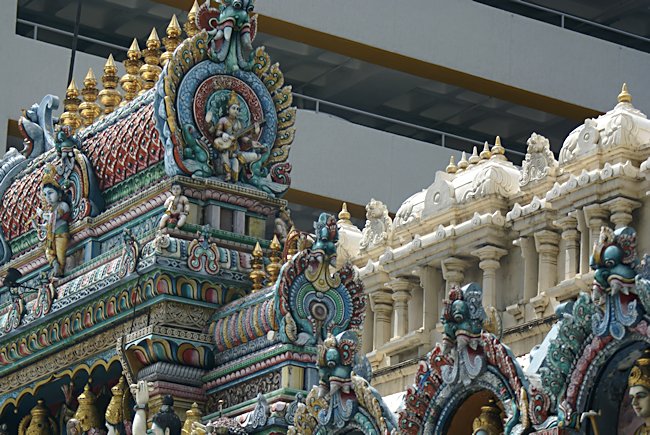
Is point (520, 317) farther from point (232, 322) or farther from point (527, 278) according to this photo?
point (232, 322)

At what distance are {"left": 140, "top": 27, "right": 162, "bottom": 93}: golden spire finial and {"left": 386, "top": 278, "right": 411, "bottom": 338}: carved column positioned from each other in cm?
1122

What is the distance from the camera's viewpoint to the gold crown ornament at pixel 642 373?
12.5 m

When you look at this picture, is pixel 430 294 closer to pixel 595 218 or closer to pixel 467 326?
pixel 595 218

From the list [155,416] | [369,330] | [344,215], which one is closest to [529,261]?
[369,330]

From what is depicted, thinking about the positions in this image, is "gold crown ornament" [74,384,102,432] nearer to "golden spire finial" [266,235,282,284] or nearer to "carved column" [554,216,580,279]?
"golden spire finial" [266,235,282,284]

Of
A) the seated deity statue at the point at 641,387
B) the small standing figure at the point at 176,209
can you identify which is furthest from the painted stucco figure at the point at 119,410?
the seated deity statue at the point at 641,387

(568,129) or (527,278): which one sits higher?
(568,129)

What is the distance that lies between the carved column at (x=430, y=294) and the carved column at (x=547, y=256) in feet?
7.13

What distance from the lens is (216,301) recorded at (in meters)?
16.7

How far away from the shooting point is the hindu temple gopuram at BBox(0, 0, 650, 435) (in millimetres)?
12852

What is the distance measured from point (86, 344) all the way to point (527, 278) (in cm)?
1044

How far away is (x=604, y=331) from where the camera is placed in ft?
41.2

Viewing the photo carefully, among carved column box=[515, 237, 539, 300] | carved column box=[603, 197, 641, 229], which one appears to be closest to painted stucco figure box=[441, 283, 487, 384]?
carved column box=[603, 197, 641, 229]

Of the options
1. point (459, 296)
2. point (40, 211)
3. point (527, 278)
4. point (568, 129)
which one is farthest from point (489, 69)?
point (459, 296)
